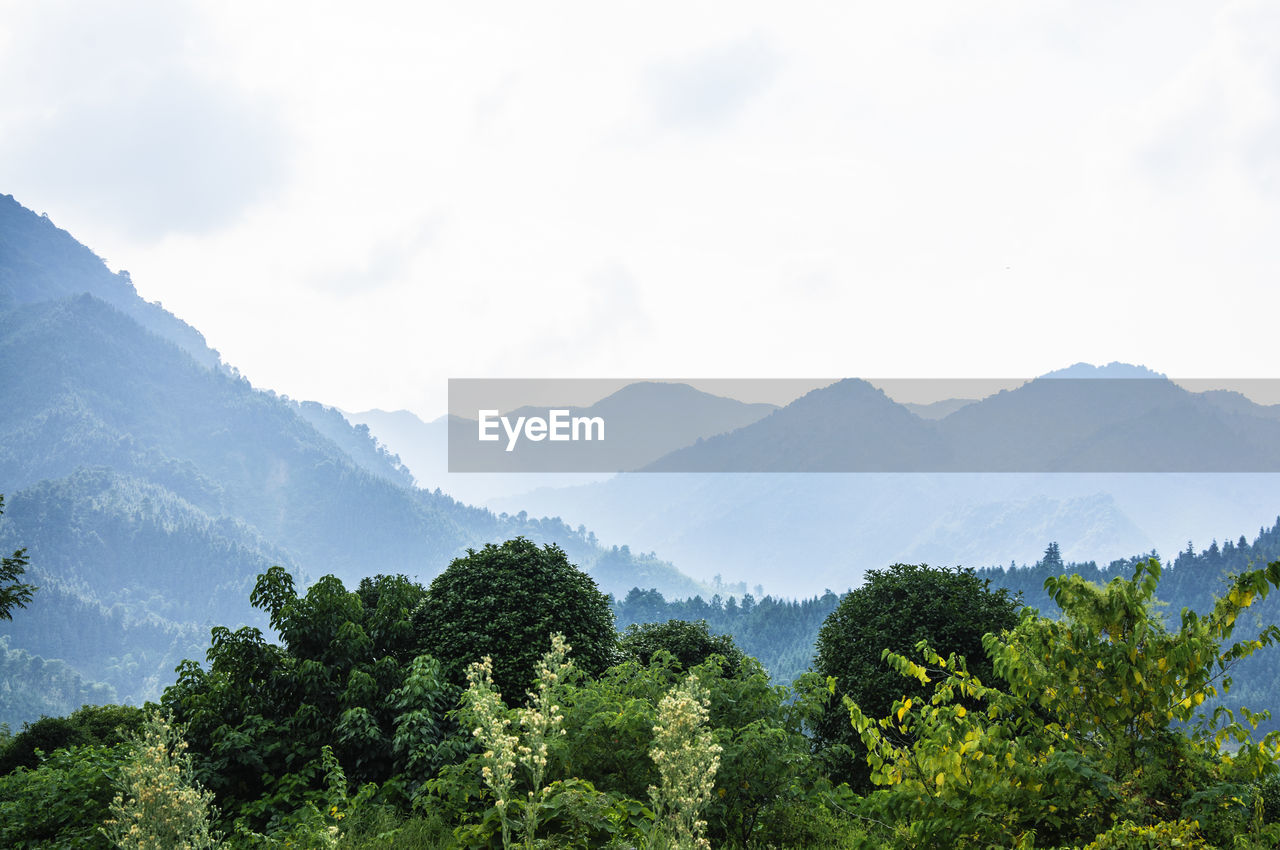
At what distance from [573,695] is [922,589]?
8.92 m

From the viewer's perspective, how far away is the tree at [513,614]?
11633 millimetres

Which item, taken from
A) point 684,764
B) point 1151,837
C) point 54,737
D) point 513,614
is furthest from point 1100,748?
point 54,737

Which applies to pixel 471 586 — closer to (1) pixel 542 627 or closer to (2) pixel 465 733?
(1) pixel 542 627

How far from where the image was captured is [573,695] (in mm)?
8023

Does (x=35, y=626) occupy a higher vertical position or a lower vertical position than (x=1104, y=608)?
lower

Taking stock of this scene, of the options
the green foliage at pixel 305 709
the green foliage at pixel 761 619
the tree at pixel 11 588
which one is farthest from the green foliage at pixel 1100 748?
the green foliage at pixel 761 619

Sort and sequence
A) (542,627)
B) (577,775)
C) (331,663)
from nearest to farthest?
(577,775), (331,663), (542,627)

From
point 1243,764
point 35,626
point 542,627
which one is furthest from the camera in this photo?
point 35,626

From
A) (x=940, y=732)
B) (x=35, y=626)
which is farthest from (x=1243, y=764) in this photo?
(x=35, y=626)

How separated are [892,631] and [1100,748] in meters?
9.00

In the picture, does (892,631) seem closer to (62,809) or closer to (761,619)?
(62,809)

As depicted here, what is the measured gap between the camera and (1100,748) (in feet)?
18.1

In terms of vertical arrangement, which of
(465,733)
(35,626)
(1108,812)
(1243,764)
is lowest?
(35,626)

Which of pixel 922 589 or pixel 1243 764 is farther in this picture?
pixel 922 589
